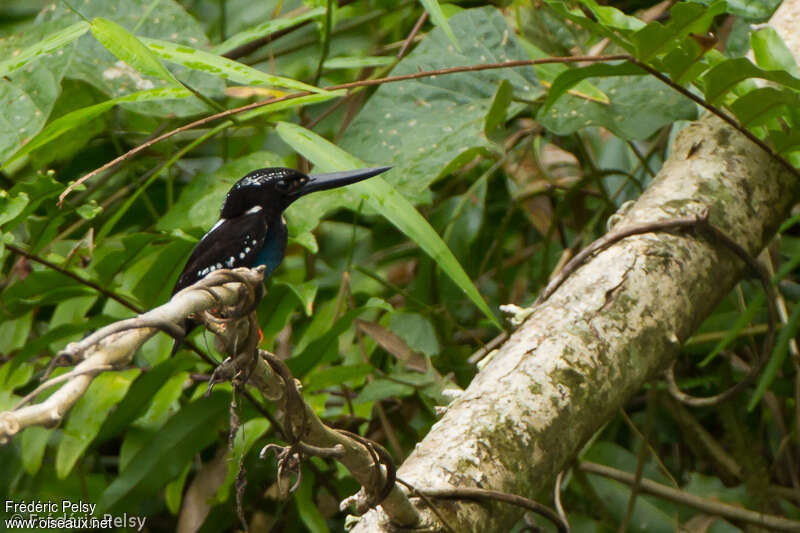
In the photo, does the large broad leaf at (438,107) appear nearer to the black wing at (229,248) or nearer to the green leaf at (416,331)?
the green leaf at (416,331)

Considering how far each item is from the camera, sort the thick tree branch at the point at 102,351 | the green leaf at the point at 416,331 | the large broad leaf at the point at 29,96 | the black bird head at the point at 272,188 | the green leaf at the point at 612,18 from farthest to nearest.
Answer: the green leaf at the point at 416,331 < the large broad leaf at the point at 29,96 < the green leaf at the point at 612,18 < the black bird head at the point at 272,188 < the thick tree branch at the point at 102,351

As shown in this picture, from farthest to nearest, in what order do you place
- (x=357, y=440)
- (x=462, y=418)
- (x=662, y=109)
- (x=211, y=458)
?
(x=211, y=458)
(x=662, y=109)
(x=462, y=418)
(x=357, y=440)

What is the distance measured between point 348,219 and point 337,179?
1.39 m

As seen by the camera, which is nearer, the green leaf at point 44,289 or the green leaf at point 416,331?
the green leaf at point 44,289

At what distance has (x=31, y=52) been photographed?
145cm

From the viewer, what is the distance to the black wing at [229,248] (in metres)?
1.33

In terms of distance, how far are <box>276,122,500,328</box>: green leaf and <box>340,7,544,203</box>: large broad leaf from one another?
0.38 m

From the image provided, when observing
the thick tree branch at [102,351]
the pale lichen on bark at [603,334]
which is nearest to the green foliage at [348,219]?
the pale lichen on bark at [603,334]

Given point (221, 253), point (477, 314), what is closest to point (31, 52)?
point (221, 253)

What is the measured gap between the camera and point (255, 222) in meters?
1.38

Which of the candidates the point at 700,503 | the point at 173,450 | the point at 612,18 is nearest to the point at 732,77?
the point at 612,18

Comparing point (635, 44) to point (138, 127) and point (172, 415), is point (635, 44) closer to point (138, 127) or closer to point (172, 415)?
point (172, 415)

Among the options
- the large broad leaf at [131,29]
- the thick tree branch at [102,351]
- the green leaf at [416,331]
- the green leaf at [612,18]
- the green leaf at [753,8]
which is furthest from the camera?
the large broad leaf at [131,29]

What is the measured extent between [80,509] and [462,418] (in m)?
1.11
